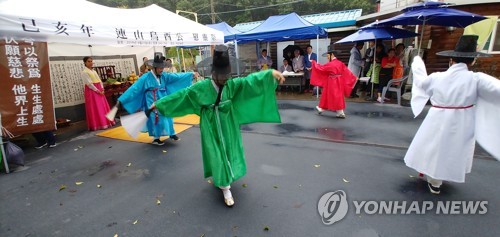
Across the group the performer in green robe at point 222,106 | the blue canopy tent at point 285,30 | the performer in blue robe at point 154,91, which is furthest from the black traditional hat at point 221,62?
the blue canopy tent at point 285,30

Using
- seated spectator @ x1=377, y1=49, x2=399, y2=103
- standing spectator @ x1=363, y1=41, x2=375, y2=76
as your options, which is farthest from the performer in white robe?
standing spectator @ x1=363, y1=41, x2=375, y2=76

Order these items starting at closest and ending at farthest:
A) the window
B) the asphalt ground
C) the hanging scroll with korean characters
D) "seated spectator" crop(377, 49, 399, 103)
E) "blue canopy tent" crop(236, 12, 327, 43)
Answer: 1. the asphalt ground
2. the hanging scroll with korean characters
3. "seated spectator" crop(377, 49, 399, 103)
4. the window
5. "blue canopy tent" crop(236, 12, 327, 43)

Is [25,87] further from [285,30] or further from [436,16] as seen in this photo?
[436,16]

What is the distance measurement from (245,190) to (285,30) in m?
7.17

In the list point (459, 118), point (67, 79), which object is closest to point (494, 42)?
point (459, 118)

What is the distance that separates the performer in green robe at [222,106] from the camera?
9.13 feet

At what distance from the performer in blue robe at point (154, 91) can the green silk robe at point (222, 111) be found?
175 cm

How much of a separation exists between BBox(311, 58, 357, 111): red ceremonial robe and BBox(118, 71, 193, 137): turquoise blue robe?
3.38 metres

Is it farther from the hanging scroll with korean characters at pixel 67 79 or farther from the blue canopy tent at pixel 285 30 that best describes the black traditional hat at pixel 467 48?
the hanging scroll with korean characters at pixel 67 79

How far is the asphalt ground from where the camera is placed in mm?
2521

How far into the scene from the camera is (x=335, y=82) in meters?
6.31

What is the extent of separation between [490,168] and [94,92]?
7778mm

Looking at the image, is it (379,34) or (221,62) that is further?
(379,34)

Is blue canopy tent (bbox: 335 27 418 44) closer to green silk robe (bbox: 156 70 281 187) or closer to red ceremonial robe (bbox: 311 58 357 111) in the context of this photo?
red ceremonial robe (bbox: 311 58 357 111)
